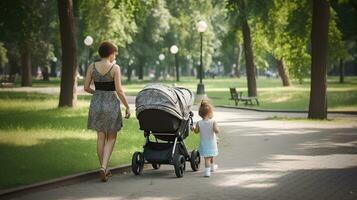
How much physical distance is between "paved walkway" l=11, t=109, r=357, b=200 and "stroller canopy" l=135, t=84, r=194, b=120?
1.14 m

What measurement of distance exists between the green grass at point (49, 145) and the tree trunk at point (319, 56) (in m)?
6.87

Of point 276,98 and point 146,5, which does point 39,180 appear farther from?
point 276,98

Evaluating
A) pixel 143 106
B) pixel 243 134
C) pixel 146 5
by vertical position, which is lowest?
pixel 243 134

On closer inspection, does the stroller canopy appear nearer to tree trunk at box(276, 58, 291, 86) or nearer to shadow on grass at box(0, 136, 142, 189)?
shadow on grass at box(0, 136, 142, 189)

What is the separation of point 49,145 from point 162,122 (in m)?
4.22

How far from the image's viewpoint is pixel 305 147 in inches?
547

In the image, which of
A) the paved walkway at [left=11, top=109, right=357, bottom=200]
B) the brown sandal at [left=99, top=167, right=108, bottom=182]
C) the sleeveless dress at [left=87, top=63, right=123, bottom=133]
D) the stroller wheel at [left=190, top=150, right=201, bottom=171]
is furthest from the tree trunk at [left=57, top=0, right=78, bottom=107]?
the brown sandal at [left=99, top=167, right=108, bottom=182]

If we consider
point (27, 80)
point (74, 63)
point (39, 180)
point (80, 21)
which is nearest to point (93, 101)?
point (39, 180)

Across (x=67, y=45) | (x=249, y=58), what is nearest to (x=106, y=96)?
(x=67, y=45)

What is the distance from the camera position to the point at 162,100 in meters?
9.65

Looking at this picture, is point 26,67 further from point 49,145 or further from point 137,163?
point 137,163

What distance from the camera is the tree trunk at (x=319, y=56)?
21.2 m

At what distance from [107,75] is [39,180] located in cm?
195

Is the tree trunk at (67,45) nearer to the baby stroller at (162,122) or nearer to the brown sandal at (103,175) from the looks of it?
the baby stroller at (162,122)
